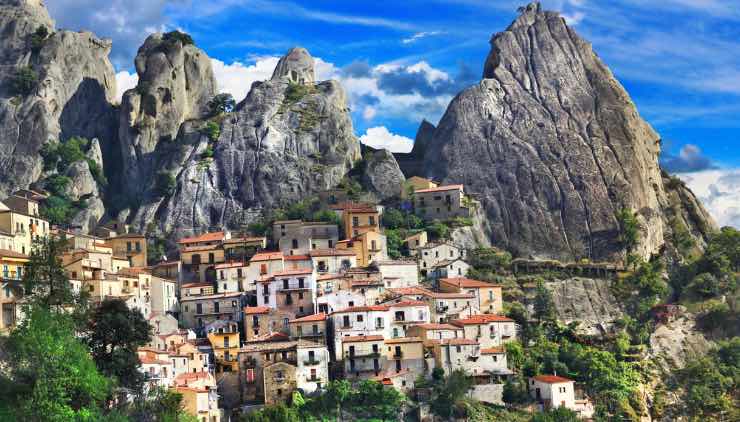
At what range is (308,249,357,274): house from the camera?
98.7 m

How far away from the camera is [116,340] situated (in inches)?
3036

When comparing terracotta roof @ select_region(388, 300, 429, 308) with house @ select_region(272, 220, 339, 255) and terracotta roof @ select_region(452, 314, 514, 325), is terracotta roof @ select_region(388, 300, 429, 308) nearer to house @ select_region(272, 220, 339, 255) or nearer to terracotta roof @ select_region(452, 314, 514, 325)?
terracotta roof @ select_region(452, 314, 514, 325)

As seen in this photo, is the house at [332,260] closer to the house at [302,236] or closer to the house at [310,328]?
the house at [302,236]

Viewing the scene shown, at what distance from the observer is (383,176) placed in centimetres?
11912

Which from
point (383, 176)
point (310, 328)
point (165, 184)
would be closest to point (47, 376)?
point (310, 328)

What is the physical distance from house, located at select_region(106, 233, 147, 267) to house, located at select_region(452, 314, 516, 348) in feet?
92.7

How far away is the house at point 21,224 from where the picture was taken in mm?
89750

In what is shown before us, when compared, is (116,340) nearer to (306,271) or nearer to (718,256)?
(306,271)

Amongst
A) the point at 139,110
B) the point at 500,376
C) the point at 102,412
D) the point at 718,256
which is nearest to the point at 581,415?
the point at 500,376

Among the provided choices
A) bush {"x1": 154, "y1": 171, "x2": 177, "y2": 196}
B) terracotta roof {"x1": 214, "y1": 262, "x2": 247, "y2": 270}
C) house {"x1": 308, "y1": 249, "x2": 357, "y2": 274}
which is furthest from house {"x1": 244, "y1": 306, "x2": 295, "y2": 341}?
bush {"x1": 154, "y1": 171, "x2": 177, "y2": 196}

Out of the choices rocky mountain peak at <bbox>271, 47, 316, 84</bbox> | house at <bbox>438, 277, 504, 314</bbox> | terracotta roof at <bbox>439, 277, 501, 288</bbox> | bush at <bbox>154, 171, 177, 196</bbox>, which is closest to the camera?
house at <bbox>438, 277, 504, 314</bbox>

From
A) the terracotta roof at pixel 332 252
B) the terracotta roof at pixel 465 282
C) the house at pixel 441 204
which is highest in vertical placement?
the house at pixel 441 204

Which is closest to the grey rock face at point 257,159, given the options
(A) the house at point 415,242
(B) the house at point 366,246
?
(A) the house at point 415,242

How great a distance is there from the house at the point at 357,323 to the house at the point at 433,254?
50.8 ft
